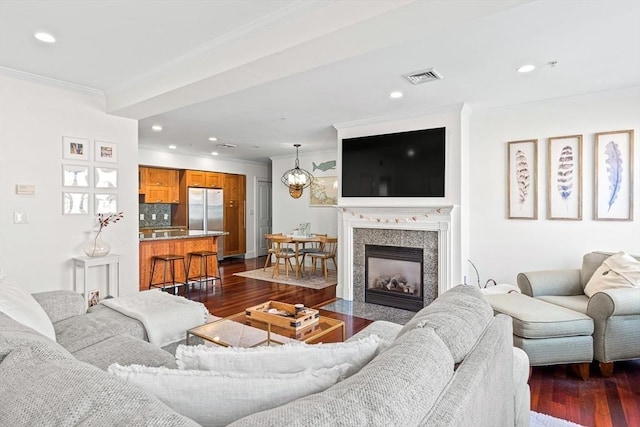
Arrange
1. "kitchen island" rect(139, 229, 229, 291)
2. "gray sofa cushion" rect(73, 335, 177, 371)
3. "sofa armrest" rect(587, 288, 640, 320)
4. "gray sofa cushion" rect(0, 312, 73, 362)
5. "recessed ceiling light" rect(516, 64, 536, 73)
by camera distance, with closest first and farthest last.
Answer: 1. "gray sofa cushion" rect(0, 312, 73, 362)
2. "gray sofa cushion" rect(73, 335, 177, 371)
3. "sofa armrest" rect(587, 288, 640, 320)
4. "recessed ceiling light" rect(516, 64, 536, 73)
5. "kitchen island" rect(139, 229, 229, 291)

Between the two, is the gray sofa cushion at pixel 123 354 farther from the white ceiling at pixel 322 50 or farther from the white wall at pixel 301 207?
the white wall at pixel 301 207

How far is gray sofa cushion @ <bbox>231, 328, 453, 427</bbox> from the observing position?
2.20 feet

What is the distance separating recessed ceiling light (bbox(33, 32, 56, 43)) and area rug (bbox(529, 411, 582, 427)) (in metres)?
4.10

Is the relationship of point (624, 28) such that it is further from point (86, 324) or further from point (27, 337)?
point (86, 324)

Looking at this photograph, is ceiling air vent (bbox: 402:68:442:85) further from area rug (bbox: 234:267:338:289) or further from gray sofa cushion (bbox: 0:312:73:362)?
area rug (bbox: 234:267:338:289)

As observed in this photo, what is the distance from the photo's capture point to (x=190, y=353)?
3.36 ft

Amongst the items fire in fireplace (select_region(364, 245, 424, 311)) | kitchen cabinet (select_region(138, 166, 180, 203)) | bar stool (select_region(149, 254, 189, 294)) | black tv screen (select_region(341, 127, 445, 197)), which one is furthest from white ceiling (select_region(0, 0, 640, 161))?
kitchen cabinet (select_region(138, 166, 180, 203))

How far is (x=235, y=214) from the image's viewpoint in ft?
27.7

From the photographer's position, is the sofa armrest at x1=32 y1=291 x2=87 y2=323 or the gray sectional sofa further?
the sofa armrest at x1=32 y1=291 x2=87 y2=323

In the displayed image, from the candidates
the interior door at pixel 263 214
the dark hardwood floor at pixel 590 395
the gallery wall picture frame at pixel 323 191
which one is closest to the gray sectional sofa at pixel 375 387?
the dark hardwood floor at pixel 590 395

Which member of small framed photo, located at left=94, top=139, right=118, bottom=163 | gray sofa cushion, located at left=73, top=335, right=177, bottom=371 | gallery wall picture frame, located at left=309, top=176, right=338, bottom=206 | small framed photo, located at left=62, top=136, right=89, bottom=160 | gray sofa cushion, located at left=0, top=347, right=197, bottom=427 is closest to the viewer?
gray sofa cushion, located at left=0, top=347, right=197, bottom=427

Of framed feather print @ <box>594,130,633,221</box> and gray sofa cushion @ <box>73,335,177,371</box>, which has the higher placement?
framed feather print @ <box>594,130,633,221</box>

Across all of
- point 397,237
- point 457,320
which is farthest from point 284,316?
point 397,237

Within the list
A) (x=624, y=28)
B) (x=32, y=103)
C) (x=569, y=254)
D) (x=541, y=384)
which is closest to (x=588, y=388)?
(x=541, y=384)
